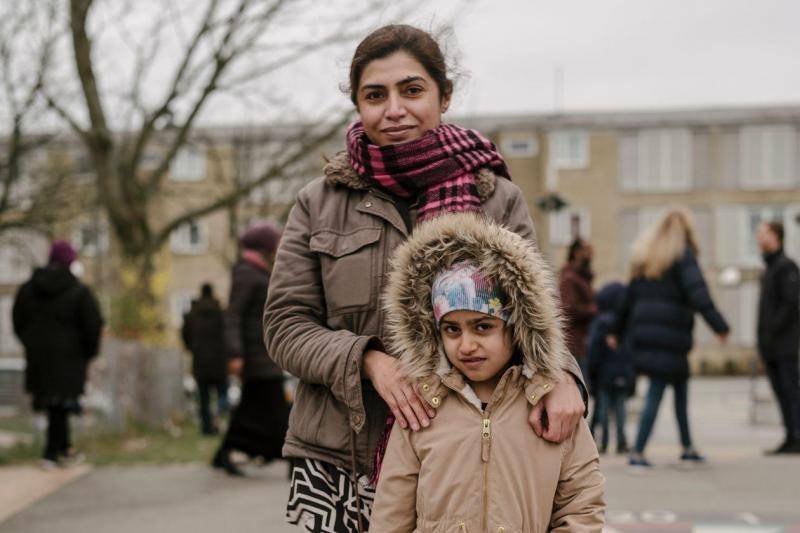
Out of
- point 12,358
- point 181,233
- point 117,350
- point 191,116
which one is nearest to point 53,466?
point 117,350

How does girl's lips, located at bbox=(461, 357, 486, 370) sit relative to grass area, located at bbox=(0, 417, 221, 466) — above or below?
above

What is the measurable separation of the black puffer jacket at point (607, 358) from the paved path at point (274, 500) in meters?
0.80

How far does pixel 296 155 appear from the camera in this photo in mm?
13969

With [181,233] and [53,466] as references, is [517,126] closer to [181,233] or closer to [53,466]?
[181,233]

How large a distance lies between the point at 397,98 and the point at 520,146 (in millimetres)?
38252

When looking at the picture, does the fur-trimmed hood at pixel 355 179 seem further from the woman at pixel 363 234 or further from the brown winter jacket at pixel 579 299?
the brown winter jacket at pixel 579 299

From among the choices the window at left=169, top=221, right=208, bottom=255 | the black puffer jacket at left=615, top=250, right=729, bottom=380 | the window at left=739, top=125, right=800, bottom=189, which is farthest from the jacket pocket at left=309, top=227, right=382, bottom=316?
the window at left=739, top=125, right=800, bottom=189

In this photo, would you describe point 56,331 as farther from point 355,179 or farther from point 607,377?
point 355,179

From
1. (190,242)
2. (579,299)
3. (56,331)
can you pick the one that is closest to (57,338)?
(56,331)

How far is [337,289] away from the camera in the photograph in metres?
2.68

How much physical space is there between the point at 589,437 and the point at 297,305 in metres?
0.86

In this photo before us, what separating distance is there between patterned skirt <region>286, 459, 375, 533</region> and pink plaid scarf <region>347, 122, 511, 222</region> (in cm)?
75

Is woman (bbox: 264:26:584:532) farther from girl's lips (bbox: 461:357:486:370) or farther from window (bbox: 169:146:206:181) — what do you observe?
window (bbox: 169:146:206:181)

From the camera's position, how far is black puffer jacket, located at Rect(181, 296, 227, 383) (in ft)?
40.6
